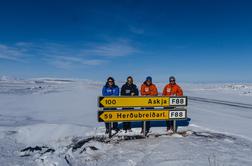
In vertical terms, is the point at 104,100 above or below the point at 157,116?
above

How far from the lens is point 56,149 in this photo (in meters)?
6.87

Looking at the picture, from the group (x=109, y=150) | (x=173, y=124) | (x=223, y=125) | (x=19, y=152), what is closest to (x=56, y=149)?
(x=19, y=152)

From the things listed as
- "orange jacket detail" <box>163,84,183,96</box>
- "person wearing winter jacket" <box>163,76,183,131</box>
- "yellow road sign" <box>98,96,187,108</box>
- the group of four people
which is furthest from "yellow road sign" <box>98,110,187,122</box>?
"orange jacket detail" <box>163,84,183,96</box>

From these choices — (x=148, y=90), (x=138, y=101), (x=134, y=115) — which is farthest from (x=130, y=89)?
(x=134, y=115)

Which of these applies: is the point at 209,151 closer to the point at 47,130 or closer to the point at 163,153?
the point at 163,153

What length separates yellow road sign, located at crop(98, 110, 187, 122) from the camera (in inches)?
298

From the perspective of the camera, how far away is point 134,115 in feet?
25.3

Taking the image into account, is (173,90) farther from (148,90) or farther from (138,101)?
(138,101)

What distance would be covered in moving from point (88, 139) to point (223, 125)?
5743 millimetres

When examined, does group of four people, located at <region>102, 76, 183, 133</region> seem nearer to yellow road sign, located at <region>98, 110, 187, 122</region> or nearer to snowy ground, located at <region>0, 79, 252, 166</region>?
snowy ground, located at <region>0, 79, 252, 166</region>

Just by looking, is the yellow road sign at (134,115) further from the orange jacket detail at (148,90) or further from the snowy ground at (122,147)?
the orange jacket detail at (148,90)

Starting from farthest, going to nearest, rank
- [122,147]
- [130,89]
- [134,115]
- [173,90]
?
1. [173,90]
2. [130,89]
3. [134,115]
4. [122,147]

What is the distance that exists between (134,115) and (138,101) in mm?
477

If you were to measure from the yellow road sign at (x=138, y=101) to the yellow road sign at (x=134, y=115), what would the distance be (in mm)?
211
